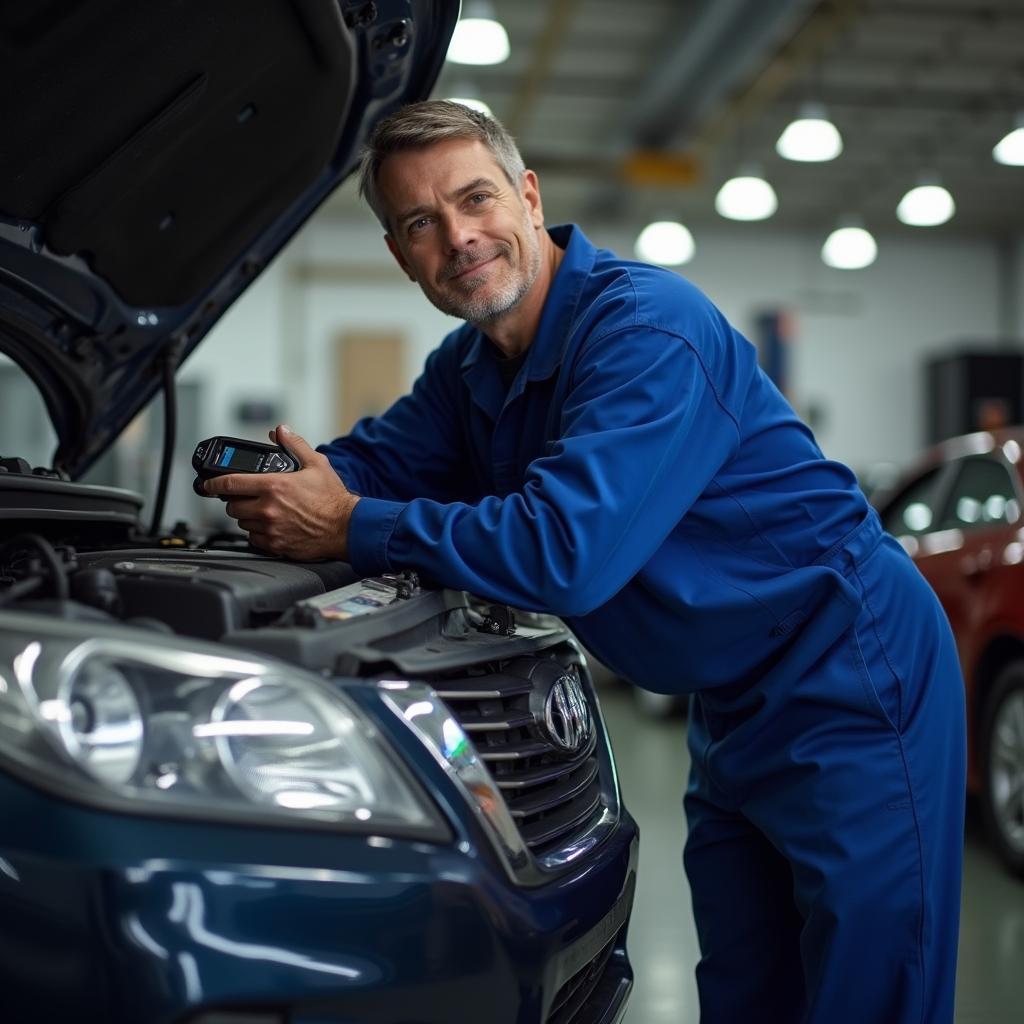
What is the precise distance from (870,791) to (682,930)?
129 cm

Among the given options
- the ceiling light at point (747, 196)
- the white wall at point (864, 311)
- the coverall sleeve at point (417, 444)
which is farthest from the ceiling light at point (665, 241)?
the coverall sleeve at point (417, 444)

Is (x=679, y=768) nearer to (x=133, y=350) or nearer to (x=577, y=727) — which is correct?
(x=133, y=350)

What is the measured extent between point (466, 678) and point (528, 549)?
0.15m

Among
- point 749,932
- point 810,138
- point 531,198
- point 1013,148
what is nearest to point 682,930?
point 749,932

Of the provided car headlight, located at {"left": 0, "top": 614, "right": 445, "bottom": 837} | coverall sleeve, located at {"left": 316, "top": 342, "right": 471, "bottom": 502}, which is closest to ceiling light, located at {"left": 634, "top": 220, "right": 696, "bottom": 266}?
coverall sleeve, located at {"left": 316, "top": 342, "right": 471, "bottom": 502}

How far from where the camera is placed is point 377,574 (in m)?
1.41

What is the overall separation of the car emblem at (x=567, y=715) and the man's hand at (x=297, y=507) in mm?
294

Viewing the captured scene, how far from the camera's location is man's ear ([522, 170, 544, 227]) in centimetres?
163

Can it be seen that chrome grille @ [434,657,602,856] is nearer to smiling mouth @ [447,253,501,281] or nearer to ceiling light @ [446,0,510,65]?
smiling mouth @ [447,253,501,281]

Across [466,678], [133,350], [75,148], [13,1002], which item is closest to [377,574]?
[466,678]

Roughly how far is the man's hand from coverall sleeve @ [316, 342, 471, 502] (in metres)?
0.38

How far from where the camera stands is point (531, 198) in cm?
167

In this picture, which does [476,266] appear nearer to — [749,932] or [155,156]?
[155,156]

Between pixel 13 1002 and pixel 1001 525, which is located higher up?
pixel 1001 525
